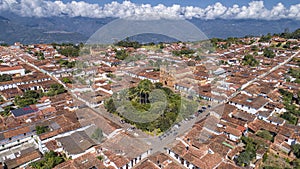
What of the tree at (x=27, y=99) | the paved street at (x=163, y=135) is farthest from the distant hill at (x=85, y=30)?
the paved street at (x=163, y=135)

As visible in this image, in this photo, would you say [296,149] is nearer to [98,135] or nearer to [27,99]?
[98,135]

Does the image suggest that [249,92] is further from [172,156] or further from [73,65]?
[73,65]

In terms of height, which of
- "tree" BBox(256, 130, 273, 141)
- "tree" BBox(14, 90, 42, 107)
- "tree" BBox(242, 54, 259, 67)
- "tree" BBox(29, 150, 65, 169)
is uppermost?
"tree" BBox(242, 54, 259, 67)

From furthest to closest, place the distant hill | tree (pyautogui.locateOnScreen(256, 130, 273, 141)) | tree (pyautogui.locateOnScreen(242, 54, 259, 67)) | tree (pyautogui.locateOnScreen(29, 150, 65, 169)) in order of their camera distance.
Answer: the distant hill < tree (pyautogui.locateOnScreen(242, 54, 259, 67)) < tree (pyautogui.locateOnScreen(256, 130, 273, 141)) < tree (pyautogui.locateOnScreen(29, 150, 65, 169))

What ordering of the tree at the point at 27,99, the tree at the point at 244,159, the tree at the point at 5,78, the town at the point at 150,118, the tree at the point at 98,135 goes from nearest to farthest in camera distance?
the tree at the point at 244,159 → the town at the point at 150,118 → the tree at the point at 98,135 → the tree at the point at 27,99 → the tree at the point at 5,78

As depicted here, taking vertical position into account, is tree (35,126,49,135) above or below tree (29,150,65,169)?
above

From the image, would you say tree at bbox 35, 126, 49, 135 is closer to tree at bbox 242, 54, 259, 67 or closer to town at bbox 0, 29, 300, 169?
town at bbox 0, 29, 300, 169

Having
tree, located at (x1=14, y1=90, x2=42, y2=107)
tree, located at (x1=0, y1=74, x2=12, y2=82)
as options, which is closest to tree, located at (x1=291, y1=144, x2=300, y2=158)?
tree, located at (x1=14, y1=90, x2=42, y2=107)

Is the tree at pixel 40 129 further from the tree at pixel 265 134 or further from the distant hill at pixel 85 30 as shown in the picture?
the distant hill at pixel 85 30

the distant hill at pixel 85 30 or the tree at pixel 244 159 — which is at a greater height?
the distant hill at pixel 85 30

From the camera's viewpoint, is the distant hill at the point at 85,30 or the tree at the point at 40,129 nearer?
the tree at the point at 40,129
